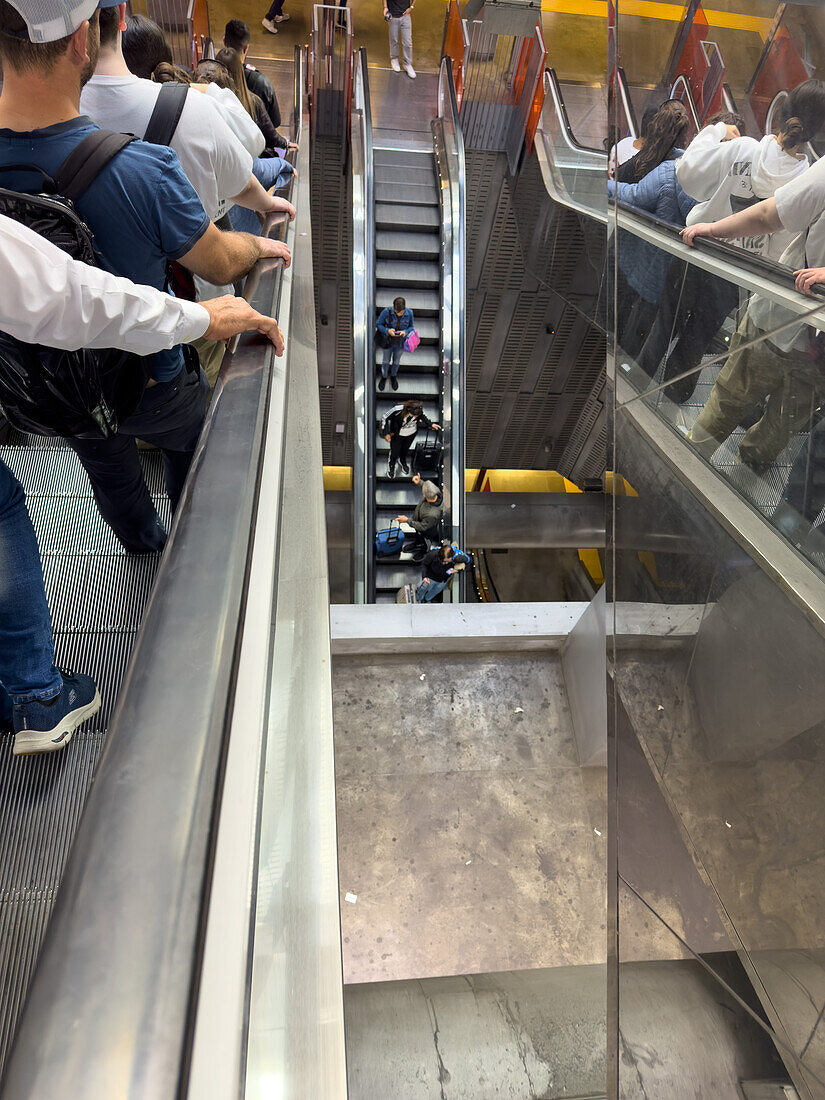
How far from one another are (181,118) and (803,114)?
208 cm

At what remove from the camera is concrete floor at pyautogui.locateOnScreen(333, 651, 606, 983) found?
448 cm

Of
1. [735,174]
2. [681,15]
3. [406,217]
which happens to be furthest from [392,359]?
[735,174]

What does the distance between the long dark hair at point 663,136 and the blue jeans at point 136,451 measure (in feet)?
10.0

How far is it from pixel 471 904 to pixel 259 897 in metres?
4.57

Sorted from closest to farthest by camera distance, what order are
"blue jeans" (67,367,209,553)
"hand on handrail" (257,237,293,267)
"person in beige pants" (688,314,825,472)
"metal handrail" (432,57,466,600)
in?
"blue jeans" (67,367,209,553)
"hand on handrail" (257,237,293,267)
"person in beige pants" (688,314,825,472)
"metal handrail" (432,57,466,600)

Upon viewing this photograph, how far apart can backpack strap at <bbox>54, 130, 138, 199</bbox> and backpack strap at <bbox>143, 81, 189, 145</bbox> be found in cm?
54

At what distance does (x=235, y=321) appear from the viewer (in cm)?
150

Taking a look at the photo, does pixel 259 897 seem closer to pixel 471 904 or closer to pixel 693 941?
pixel 693 941

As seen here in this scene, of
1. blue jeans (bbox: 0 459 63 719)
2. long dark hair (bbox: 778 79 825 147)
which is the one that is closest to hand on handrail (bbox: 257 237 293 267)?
blue jeans (bbox: 0 459 63 719)

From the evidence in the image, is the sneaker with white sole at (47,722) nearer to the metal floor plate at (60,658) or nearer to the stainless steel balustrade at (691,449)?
the metal floor plate at (60,658)

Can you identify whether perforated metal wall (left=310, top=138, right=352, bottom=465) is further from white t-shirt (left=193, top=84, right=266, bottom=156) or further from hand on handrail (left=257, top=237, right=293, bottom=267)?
hand on handrail (left=257, top=237, right=293, bottom=267)

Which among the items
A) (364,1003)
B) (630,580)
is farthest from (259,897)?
(364,1003)

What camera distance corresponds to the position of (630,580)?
10.8ft

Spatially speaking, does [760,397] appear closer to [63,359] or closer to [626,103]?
[63,359]
